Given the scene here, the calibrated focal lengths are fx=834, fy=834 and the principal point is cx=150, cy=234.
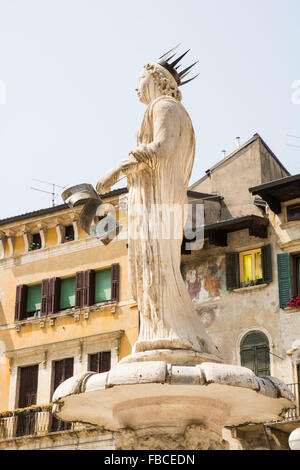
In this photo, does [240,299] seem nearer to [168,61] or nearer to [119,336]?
[119,336]

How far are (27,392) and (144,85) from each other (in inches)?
831

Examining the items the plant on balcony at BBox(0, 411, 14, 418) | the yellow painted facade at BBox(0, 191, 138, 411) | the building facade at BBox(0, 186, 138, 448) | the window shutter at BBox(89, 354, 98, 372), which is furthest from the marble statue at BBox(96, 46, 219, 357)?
the plant on balcony at BBox(0, 411, 14, 418)

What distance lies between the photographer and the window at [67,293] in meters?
29.3

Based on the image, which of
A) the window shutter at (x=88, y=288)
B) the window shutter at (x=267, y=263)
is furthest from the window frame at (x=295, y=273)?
the window shutter at (x=88, y=288)

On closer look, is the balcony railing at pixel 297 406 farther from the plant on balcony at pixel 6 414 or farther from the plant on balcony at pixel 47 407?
the plant on balcony at pixel 6 414

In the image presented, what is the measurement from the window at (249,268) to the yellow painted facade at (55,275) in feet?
12.1

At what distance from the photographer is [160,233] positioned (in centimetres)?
848

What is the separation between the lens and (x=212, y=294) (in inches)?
1027

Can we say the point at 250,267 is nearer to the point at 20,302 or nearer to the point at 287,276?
the point at 287,276

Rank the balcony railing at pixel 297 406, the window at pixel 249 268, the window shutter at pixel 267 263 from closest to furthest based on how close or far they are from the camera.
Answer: the balcony railing at pixel 297 406 → the window shutter at pixel 267 263 → the window at pixel 249 268

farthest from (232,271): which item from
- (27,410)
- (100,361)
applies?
(27,410)

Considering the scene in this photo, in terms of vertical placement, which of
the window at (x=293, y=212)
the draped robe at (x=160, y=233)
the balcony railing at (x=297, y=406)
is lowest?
the draped robe at (x=160, y=233)

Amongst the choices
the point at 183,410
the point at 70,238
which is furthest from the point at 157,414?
the point at 70,238

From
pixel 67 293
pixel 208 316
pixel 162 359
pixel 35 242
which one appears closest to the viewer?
pixel 162 359
